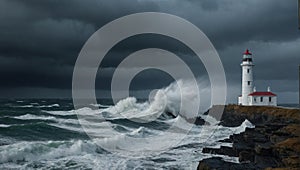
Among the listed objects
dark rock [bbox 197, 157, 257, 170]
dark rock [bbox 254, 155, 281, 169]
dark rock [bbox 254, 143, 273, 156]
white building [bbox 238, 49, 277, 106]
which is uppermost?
white building [bbox 238, 49, 277, 106]

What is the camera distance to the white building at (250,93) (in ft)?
102

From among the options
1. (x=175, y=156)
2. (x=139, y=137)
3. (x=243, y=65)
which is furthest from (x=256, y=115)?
(x=175, y=156)

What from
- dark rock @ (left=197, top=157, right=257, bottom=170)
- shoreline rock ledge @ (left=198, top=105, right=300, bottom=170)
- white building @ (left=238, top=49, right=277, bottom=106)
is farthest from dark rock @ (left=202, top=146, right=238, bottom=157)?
white building @ (left=238, top=49, right=277, bottom=106)

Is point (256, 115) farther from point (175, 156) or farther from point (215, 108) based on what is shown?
point (175, 156)

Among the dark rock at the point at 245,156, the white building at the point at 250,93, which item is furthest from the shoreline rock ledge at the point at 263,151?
the white building at the point at 250,93

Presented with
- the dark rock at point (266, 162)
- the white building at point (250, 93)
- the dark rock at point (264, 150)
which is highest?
the white building at point (250, 93)

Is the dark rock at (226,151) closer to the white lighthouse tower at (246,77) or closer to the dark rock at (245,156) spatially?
the dark rock at (245,156)

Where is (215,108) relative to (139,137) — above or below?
above

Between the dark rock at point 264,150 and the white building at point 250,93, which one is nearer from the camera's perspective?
the dark rock at point 264,150

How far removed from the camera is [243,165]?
9125 millimetres

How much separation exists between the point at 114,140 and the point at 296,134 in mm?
8637

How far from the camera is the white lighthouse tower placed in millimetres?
32531

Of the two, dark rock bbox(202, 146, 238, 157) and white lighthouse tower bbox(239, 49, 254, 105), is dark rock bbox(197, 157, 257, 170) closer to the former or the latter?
dark rock bbox(202, 146, 238, 157)

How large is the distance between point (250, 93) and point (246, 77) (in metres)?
1.94
